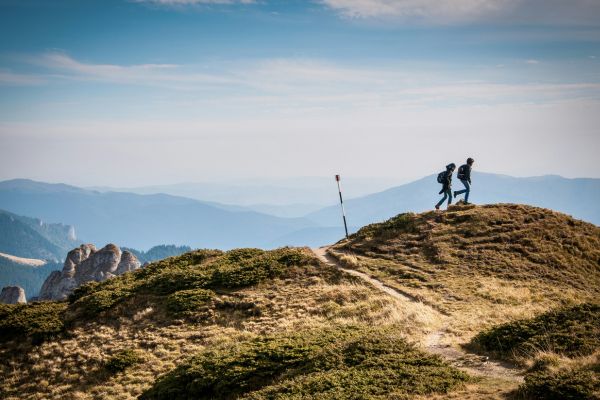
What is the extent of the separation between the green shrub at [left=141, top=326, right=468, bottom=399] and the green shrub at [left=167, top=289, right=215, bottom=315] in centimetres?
668

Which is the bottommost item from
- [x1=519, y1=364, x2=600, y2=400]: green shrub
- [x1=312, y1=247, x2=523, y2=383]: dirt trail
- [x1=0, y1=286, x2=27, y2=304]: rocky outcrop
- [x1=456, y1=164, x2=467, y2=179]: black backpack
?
[x1=0, y1=286, x2=27, y2=304]: rocky outcrop

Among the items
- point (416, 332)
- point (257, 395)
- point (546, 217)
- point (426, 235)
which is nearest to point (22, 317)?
point (257, 395)

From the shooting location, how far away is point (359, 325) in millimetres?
20406

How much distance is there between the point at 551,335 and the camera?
53.6 feet

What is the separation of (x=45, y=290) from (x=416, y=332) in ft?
517

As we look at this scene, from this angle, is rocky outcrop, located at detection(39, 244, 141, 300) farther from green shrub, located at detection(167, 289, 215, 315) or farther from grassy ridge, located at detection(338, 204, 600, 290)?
green shrub, located at detection(167, 289, 215, 315)

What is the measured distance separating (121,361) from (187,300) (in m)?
5.71

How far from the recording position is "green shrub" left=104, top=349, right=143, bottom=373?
69.4ft

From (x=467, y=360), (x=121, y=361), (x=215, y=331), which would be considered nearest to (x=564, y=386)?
(x=467, y=360)

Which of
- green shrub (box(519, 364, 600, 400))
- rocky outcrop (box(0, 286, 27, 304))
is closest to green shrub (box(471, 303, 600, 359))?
green shrub (box(519, 364, 600, 400))

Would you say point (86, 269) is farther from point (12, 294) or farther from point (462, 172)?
point (462, 172)

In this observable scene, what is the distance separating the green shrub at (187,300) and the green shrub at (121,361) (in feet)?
13.6

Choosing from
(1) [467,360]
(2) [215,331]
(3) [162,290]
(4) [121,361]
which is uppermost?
(3) [162,290]

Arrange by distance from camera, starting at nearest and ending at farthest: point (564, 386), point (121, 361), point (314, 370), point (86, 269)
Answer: point (564, 386), point (314, 370), point (121, 361), point (86, 269)
